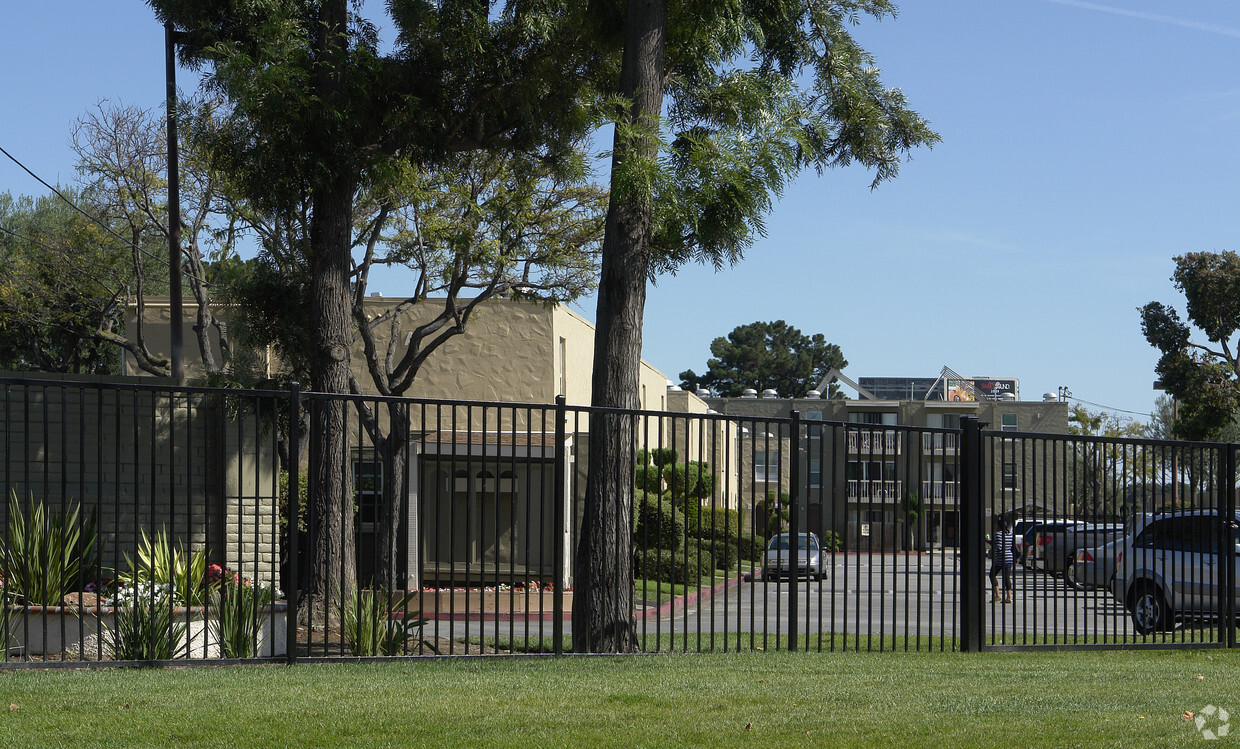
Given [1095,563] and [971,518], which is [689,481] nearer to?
[971,518]

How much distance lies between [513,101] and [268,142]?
333 cm

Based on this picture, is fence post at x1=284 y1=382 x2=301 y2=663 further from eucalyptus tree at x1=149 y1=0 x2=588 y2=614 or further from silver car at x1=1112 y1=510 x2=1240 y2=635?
silver car at x1=1112 y1=510 x2=1240 y2=635

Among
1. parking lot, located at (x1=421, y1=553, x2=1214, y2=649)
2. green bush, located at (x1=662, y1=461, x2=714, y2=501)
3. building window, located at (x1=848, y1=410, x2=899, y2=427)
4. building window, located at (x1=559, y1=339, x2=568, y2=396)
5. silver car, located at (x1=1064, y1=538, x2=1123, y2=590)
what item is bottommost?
parking lot, located at (x1=421, y1=553, x2=1214, y2=649)

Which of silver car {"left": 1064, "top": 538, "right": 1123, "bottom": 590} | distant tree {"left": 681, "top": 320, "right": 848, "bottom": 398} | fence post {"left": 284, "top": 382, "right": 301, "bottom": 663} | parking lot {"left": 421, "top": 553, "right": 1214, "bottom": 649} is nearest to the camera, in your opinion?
fence post {"left": 284, "top": 382, "right": 301, "bottom": 663}

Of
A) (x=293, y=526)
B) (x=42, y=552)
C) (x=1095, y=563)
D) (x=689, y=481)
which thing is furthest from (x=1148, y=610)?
(x=42, y=552)

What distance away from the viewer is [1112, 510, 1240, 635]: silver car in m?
11.1

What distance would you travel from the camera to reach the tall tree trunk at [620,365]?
10.7 metres

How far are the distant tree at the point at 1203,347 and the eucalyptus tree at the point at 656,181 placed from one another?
2946 cm

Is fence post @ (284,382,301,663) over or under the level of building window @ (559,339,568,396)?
under

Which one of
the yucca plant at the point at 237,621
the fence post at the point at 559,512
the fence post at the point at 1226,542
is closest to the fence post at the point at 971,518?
the fence post at the point at 1226,542

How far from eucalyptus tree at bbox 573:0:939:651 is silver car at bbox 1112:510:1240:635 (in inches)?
197

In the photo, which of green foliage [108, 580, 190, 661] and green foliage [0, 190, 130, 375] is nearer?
green foliage [108, 580, 190, 661]

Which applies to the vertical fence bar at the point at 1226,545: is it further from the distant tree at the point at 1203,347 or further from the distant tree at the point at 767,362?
the distant tree at the point at 767,362

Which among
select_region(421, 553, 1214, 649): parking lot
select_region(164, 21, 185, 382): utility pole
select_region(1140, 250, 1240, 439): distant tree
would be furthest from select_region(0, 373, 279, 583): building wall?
select_region(1140, 250, 1240, 439): distant tree
